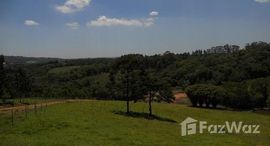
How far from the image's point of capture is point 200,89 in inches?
3716

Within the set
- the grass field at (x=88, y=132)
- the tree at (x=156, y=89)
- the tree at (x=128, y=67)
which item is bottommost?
the grass field at (x=88, y=132)

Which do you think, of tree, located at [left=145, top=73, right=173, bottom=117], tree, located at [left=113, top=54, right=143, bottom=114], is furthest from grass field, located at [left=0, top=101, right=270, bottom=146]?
tree, located at [left=145, top=73, right=173, bottom=117]

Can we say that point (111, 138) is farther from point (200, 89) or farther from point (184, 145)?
point (200, 89)

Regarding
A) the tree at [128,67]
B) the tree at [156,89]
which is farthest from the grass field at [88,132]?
the tree at [156,89]

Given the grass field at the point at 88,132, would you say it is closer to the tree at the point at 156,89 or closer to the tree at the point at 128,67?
the tree at the point at 128,67

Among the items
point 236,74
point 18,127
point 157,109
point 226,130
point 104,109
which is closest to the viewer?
point 18,127

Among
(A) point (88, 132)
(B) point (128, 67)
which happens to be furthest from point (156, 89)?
(A) point (88, 132)

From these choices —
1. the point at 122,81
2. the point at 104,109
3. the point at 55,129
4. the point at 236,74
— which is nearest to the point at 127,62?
the point at 122,81

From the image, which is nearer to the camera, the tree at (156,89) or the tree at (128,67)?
the tree at (128,67)

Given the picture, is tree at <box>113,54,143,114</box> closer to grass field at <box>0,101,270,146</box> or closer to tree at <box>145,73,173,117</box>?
tree at <box>145,73,173,117</box>

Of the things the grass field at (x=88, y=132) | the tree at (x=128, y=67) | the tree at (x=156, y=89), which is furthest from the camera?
the tree at (x=156, y=89)

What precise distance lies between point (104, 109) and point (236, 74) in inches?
3668

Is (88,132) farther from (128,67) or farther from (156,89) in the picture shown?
(156,89)

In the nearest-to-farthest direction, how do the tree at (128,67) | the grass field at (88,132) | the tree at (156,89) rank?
1. the grass field at (88,132)
2. the tree at (128,67)
3. the tree at (156,89)
